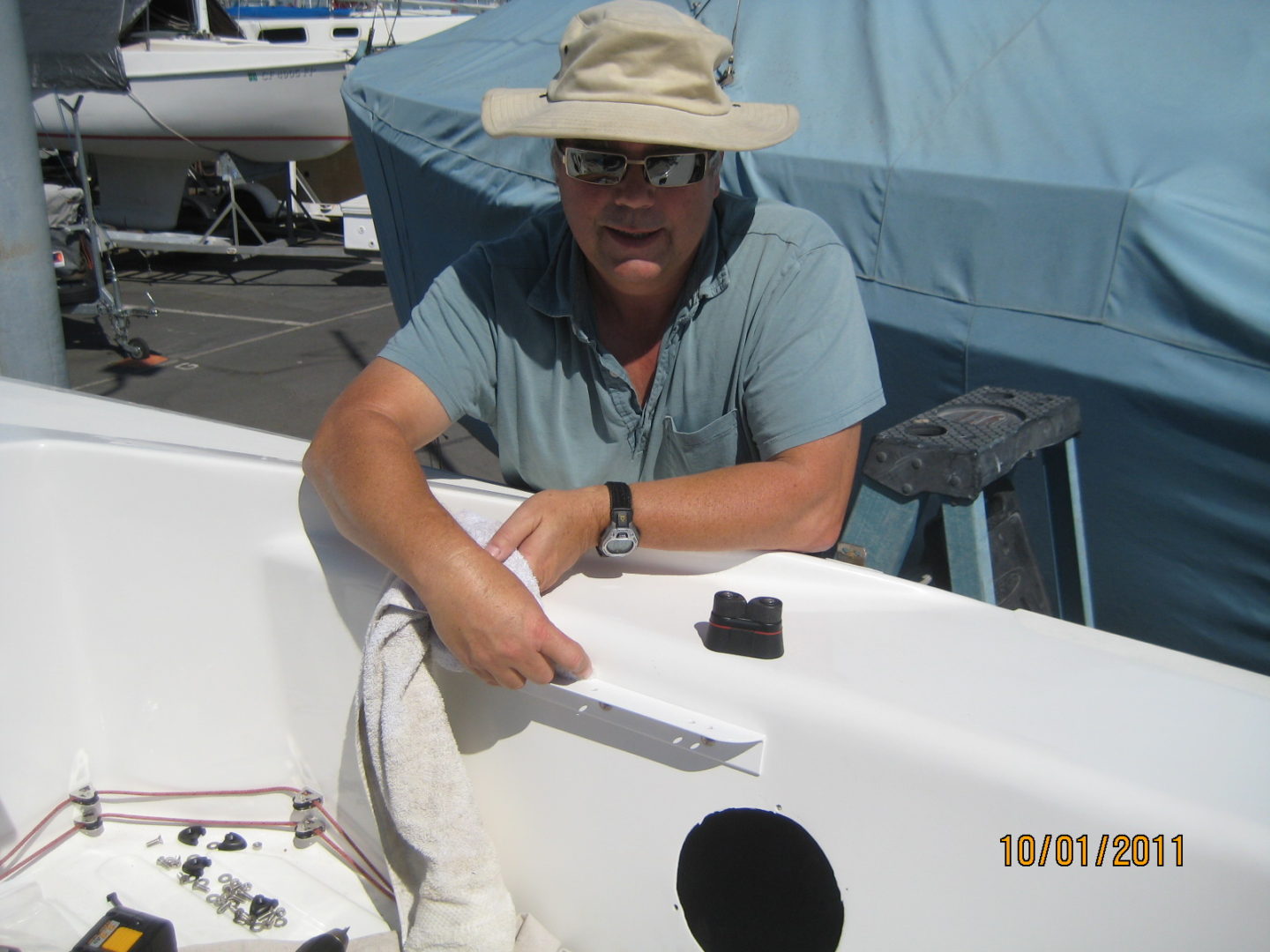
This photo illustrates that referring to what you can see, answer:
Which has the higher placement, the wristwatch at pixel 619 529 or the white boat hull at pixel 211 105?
the wristwatch at pixel 619 529

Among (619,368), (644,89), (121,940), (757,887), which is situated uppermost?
(644,89)

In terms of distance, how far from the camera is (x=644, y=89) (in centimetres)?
153

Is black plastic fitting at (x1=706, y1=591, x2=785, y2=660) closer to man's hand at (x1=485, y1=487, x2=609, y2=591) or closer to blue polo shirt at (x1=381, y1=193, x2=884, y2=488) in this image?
man's hand at (x1=485, y1=487, x2=609, y2=591)

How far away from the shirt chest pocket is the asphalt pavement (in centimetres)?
250

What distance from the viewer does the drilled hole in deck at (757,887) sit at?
112 centimetres

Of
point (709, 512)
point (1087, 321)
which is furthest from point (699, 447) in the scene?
point (1087, 321)

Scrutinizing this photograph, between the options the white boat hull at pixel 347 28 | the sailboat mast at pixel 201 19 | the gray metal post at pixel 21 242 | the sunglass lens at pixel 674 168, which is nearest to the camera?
the sunglass lens at pixel 674 168

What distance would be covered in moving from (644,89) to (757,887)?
114cm

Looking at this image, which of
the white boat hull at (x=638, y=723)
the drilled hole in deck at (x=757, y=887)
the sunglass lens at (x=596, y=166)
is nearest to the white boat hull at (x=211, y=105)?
the white boat hull at (x=638, y=723)

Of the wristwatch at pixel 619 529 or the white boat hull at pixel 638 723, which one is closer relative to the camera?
the white boat hull at pixel 638 723

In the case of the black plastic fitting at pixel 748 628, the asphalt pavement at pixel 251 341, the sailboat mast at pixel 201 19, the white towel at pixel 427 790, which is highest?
the sailboat mast at pixel 201 19

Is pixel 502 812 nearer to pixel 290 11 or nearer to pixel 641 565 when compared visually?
pixel 641 565

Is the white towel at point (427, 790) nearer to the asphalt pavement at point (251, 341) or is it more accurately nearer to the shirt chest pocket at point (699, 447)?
the shirt chest pocket at point (699, 447)

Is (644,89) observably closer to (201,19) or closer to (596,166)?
(596,166)
